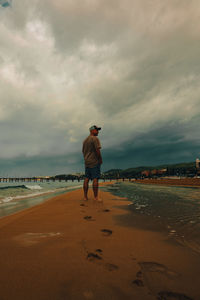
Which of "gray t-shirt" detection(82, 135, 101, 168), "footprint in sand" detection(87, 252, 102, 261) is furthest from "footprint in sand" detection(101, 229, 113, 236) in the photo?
"gray t-shirt" detection(82, 135, 101, 168)

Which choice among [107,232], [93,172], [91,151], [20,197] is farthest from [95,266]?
[20,197]

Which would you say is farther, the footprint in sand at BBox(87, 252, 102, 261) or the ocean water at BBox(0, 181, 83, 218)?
the ocean water at BBox(0, 181, 83, 218)

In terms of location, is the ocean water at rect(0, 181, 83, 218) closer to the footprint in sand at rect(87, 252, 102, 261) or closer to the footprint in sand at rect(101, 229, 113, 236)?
the footprint in sand at rect(101, 229, 113, 236)

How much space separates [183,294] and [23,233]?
1.70m

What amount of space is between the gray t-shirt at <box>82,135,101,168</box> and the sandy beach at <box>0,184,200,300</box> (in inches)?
122

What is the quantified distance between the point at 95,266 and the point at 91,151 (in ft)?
13.1

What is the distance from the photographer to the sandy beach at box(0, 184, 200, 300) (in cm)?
84

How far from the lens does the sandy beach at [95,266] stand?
2.76 feet

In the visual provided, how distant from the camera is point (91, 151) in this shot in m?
5.02

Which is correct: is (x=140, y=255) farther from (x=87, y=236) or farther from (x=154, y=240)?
(x=87, y=236)

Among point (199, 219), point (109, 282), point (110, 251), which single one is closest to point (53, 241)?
point (110, 251)

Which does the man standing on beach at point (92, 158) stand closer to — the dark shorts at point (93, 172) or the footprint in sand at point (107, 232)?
the dark shorts at point (93, 172)

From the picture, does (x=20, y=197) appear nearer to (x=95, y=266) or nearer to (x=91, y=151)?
(x=91, y=151)

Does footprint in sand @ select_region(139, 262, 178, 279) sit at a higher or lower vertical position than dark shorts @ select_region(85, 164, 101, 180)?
lower
